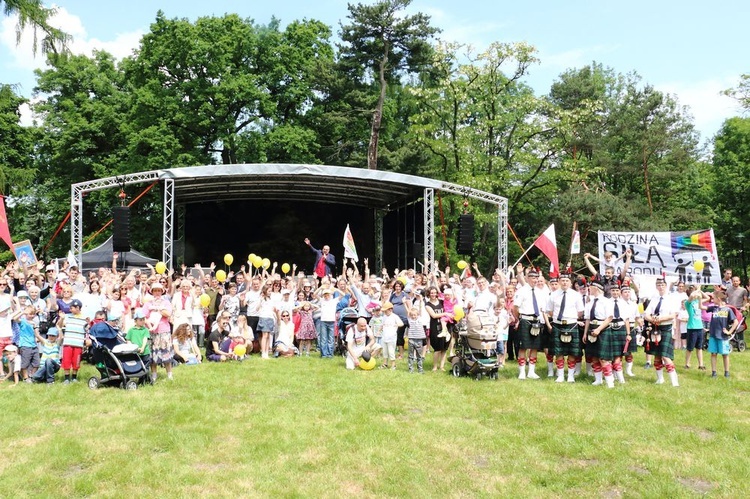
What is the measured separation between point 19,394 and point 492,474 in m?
6.32

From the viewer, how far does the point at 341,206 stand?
2375 cm

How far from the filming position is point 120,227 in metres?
16.9

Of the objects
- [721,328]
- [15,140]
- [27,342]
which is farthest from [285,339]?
[15,140]

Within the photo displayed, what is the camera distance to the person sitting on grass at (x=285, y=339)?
39.9 feet

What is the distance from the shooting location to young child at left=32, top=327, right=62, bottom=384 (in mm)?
9094

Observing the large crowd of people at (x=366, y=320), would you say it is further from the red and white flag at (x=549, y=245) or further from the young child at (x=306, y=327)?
the red and white flag at (x=549, y=245)

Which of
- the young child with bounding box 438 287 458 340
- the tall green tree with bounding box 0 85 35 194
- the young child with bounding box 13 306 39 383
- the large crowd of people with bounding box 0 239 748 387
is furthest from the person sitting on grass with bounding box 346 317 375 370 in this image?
the tall green tree with bounding box 0 85 35 194

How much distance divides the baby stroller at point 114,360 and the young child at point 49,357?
2.67 feet

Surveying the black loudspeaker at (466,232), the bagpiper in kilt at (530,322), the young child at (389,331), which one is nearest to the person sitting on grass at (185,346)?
the young child at (389,331)

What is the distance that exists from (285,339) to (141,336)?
12.2 ft

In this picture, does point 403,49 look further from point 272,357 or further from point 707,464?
point 707,464

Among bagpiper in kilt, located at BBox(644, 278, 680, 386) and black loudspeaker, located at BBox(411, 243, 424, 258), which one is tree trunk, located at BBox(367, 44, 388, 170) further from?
bagpiper in kilt, located at BBox(644, 278, 680, 386)

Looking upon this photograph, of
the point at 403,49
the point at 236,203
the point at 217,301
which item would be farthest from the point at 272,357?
the point at 403,49

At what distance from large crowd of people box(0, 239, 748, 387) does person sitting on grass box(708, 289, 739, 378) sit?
0.07 feet
